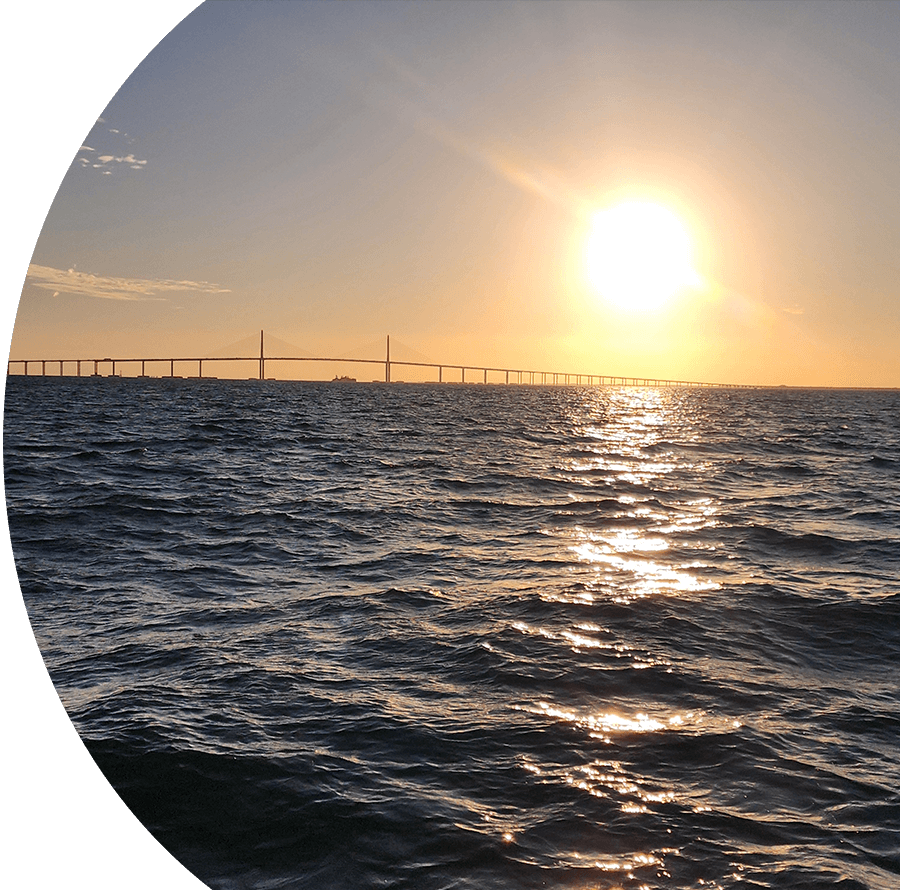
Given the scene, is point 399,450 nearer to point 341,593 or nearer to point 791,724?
point 341,593

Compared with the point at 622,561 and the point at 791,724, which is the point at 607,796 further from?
the point at 622,561

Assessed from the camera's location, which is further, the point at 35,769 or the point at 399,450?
the point at 399,450

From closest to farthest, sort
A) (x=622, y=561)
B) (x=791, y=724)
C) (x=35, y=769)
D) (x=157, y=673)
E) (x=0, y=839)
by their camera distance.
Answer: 1. (x=0, y=839)
2. (x=35, y=769)
3. (x=791, y=724)
4. (x=157, y=673)
5. (x=622, y=561)

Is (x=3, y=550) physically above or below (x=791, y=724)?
above

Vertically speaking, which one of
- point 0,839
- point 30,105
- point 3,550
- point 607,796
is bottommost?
point 607,796

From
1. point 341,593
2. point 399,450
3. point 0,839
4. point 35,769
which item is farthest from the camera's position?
point 399,450

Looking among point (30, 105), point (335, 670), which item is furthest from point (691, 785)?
point (30, 105)

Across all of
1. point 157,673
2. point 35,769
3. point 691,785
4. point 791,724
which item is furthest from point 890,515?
point 35,769
